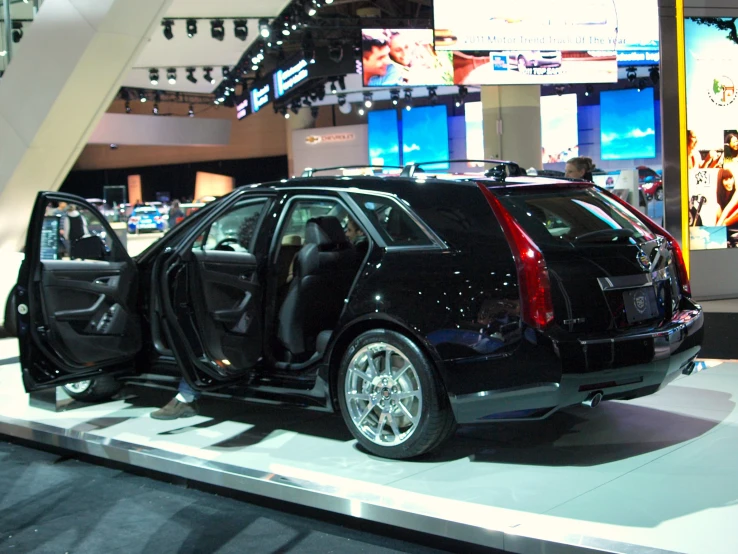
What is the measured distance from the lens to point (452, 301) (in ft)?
14.7

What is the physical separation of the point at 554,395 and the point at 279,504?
4.69 ft

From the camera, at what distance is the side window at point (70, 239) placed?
577cm

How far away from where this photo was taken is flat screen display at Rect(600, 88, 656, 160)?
26344mm

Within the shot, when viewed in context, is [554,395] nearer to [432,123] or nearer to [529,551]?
[529,551]

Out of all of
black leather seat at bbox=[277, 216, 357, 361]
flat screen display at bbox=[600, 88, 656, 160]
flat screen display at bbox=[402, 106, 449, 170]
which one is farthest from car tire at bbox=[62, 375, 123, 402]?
flat screen display at bbox=[402, 106, 449, 170]

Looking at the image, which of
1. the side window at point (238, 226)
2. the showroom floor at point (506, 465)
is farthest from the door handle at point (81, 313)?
the side window at point (238, 226)

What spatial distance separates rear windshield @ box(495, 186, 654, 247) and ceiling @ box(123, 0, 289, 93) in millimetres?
12210

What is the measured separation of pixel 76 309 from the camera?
19.1 ft

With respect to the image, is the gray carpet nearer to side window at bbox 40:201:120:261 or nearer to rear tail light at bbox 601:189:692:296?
side window at bbox 40:201:120:261

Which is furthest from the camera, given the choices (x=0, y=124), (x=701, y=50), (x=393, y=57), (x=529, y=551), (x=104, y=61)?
(x=393, y=57)

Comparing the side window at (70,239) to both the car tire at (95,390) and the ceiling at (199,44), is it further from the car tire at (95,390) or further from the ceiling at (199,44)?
the ceiling at (199,44)

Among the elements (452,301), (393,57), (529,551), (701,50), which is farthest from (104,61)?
(529,551)

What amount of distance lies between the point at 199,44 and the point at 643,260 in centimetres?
1708

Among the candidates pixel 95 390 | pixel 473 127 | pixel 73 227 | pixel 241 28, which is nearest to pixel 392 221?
pixel 95 390
